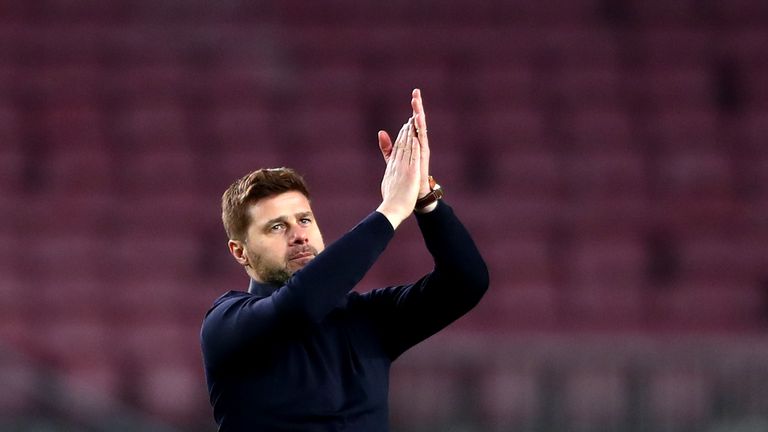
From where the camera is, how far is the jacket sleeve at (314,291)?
1.84 m

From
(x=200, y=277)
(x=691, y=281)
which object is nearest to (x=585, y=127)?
(x=691, y=281)

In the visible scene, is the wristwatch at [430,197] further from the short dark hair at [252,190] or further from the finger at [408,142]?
the short dark hair at [252,190]

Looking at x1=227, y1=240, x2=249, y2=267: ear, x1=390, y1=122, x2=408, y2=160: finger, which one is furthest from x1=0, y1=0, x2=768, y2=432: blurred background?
x1=390, y1=122, x2=408, y2=160: finger

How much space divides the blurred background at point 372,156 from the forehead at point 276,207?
123 inches

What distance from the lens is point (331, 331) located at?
202 cm

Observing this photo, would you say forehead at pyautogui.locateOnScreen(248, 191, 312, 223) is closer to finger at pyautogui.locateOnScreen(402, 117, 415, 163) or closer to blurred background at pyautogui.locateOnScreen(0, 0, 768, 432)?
finger at pyautogui.locateOnScreen(402, 117, 415, 163)

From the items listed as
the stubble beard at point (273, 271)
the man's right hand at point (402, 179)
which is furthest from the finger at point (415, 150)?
the stubble beard at point (273, 271)

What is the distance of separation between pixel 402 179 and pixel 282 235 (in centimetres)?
23

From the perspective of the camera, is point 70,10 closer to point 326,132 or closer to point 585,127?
point 326,132

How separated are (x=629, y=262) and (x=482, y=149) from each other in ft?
3.09

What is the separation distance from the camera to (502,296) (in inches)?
228

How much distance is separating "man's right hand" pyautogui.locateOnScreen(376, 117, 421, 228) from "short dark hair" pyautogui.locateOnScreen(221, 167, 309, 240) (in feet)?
0.57

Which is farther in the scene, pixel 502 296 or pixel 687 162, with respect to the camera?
pixel 687 162

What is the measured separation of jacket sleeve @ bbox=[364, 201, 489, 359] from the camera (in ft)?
6.71
